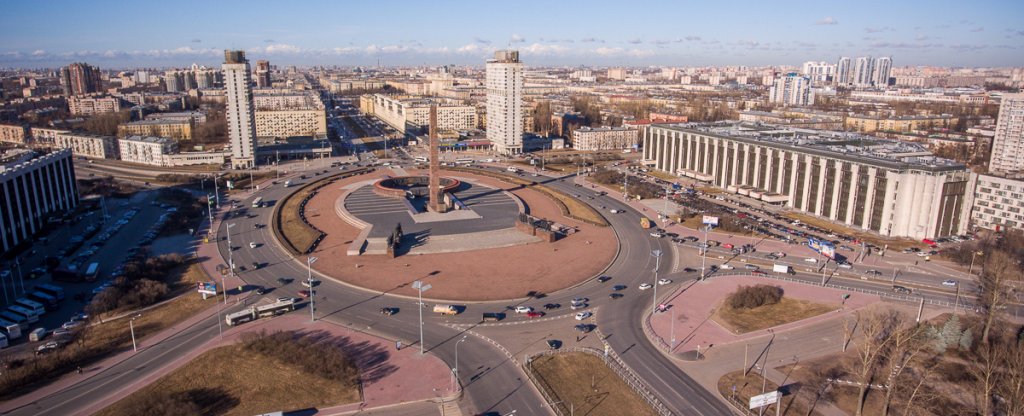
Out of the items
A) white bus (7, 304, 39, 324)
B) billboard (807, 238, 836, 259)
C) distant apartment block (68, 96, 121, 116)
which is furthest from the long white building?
distant apartment block (68, 96, 121, 116)

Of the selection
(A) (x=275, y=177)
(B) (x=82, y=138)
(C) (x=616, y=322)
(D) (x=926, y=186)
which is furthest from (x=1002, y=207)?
(B) (x=82, y=138)

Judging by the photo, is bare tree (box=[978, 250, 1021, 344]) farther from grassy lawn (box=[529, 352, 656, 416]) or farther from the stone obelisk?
the stone obelisk

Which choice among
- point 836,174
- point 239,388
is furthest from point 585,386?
point 836,174

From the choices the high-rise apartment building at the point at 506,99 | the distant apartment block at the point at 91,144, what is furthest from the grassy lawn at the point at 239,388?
the distant apartment block at the point at 91,144

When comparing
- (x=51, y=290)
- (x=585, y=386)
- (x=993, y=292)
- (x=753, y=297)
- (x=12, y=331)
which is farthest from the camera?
(x=51, y=290)

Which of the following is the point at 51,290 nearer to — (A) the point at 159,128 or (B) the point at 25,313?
(B) the point at 25,313

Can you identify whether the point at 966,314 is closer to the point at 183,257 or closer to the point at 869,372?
the point at 869,372
